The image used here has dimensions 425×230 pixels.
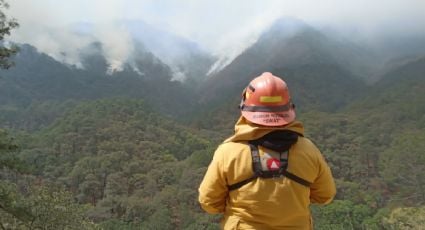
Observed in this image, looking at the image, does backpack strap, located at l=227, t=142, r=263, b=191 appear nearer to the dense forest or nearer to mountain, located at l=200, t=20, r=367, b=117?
the dense forest

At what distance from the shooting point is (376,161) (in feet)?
201

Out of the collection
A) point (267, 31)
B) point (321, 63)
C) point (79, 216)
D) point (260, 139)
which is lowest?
point (79, 216)

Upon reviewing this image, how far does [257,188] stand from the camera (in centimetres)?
235

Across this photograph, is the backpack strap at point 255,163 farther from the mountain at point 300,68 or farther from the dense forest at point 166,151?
the mountain at point 300,68

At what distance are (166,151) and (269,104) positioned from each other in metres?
70.6

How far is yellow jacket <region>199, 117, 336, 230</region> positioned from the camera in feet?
7.75

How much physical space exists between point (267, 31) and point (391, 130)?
417ft

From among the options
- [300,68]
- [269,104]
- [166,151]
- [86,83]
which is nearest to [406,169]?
[166,151]

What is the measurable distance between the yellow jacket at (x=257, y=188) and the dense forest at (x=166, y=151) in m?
8.43

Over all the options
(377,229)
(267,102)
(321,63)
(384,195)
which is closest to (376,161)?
(384,195)

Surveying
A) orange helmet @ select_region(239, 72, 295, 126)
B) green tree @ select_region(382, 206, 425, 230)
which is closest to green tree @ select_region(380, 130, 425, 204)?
green tree @ select_region(382, 206, 425, 230)

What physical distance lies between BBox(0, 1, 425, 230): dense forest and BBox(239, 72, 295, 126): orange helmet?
28.1ft

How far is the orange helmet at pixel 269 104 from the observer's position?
2.37 m

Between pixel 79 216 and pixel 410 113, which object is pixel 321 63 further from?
pixel 79 216
